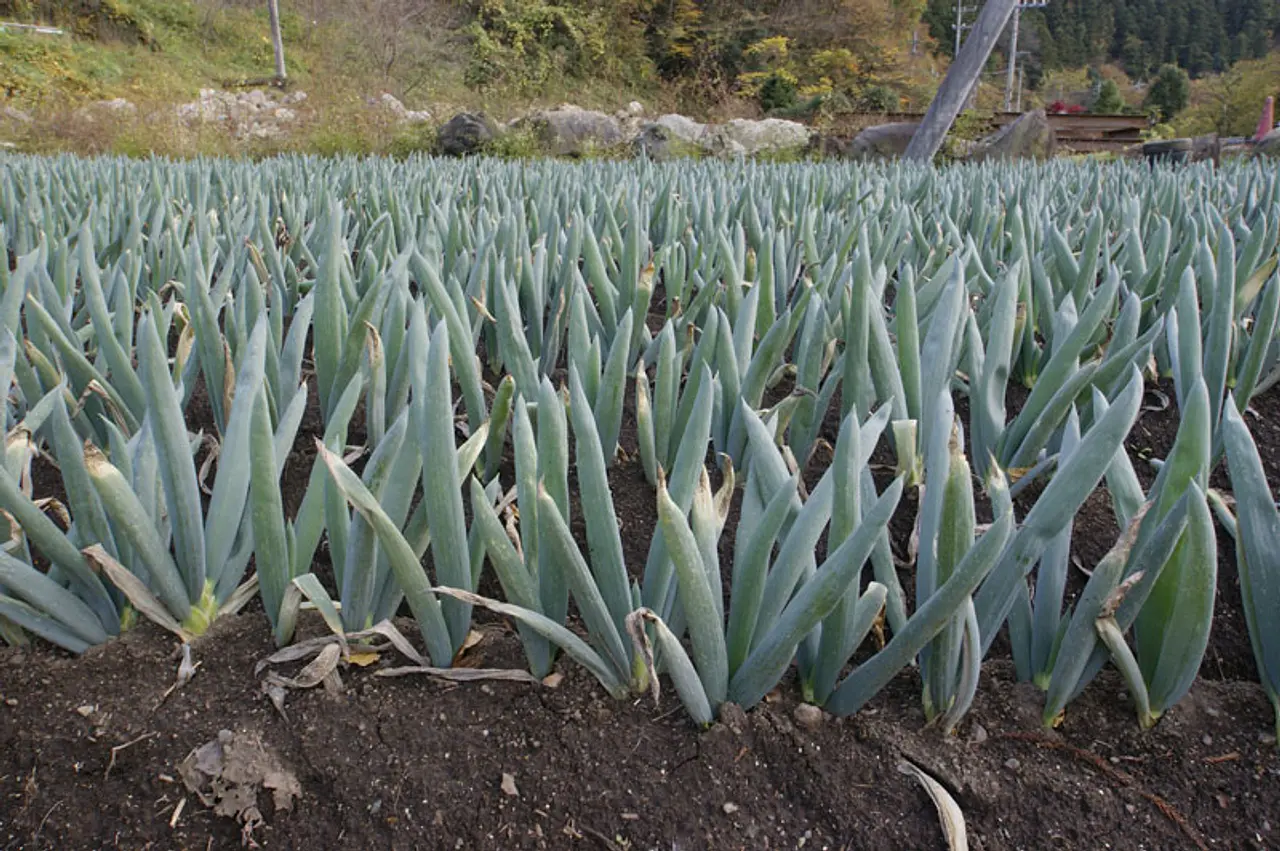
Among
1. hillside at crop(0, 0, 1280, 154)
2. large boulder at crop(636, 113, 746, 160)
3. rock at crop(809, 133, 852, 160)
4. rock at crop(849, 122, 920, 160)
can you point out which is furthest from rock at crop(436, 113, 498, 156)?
rock at crop(849, 122, 920, 160)

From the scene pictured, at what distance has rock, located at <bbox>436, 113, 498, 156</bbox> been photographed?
11.5m

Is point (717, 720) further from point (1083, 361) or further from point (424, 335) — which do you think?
point (1083, 361)

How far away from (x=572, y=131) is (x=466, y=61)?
34.7 feet

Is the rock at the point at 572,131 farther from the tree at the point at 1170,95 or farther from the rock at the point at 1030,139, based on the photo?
the tree at the point at 1170,95

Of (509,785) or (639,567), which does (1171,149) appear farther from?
(509,785)

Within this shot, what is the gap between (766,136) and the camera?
13312 millimetres

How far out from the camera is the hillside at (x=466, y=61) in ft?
47.9

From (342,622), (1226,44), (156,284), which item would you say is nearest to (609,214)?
(156,284)

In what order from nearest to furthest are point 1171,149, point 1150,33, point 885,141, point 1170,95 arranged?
point 1171,149, point 885,141, point 1170,95, point 1150,33

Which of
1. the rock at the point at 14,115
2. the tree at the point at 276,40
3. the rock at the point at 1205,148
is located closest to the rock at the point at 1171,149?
the rock at the point at 1205,148

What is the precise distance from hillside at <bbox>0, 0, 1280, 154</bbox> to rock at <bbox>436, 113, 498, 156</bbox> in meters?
0.97

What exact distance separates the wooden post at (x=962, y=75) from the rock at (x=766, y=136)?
4.38 metres

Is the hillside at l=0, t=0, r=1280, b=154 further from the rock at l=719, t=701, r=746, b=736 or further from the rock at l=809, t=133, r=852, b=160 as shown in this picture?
the rock at l=719, t=701, r=746, b=736

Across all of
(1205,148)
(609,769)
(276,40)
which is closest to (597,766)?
(609,769)
